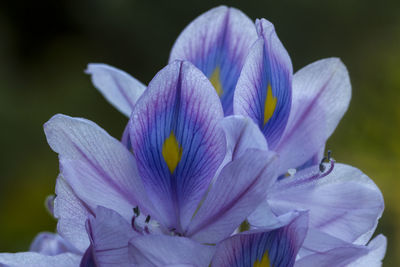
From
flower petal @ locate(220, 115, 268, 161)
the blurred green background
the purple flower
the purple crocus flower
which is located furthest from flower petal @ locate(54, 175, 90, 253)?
the blurred green background

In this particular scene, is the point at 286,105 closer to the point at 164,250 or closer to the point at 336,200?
the point at 336,200

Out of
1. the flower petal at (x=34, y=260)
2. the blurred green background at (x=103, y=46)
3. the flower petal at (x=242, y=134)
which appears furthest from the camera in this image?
the blurred green background at (x=103, y=46)

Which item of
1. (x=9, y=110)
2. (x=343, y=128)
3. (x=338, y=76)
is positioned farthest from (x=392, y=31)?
(x=338, y=76)

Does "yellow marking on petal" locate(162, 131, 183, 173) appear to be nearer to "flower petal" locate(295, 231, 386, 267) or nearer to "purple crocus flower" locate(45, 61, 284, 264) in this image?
"purple crocus flower" locate(45, 61, 284, 264)

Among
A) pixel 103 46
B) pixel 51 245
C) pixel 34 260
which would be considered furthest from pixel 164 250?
pixel 103 46

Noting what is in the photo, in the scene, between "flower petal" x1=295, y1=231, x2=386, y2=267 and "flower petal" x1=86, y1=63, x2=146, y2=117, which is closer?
"flower petal" x1=295, y1=231, x2=386, y2=267

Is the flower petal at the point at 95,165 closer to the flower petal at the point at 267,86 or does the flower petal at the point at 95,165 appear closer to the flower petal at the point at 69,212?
the flower petal at the point at 69,212

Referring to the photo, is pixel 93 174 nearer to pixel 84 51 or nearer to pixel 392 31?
pixel 392 31

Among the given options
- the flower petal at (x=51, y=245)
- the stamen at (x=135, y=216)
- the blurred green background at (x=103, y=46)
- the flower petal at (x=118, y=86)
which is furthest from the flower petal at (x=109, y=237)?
the blurred green background at (x=103, y=46)
